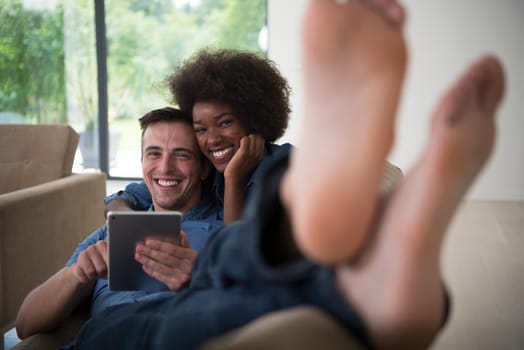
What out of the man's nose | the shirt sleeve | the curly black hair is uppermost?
the curly black hair

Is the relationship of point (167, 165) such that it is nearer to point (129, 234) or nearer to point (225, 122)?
point (225, 122)

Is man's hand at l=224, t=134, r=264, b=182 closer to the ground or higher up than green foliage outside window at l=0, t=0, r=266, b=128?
closer to the ground

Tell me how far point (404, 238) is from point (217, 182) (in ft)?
3.79

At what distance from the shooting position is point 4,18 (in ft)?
18.6

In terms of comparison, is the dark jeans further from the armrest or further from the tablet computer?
the armrest

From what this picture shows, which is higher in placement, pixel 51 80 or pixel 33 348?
pixel 51 80

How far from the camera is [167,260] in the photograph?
1.24 metres

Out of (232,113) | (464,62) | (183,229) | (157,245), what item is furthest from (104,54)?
(157,245)

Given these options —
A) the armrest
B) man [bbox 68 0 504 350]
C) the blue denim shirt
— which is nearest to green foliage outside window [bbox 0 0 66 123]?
the armrest

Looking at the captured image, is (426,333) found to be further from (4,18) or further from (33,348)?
(4,18)

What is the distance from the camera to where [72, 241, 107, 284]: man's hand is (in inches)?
51.8

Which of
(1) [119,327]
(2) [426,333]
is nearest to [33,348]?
(1) [119,327]

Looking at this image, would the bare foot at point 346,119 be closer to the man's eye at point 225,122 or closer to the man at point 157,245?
the man at point 157,245

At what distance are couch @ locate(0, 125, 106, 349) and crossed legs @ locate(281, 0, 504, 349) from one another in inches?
63.5
